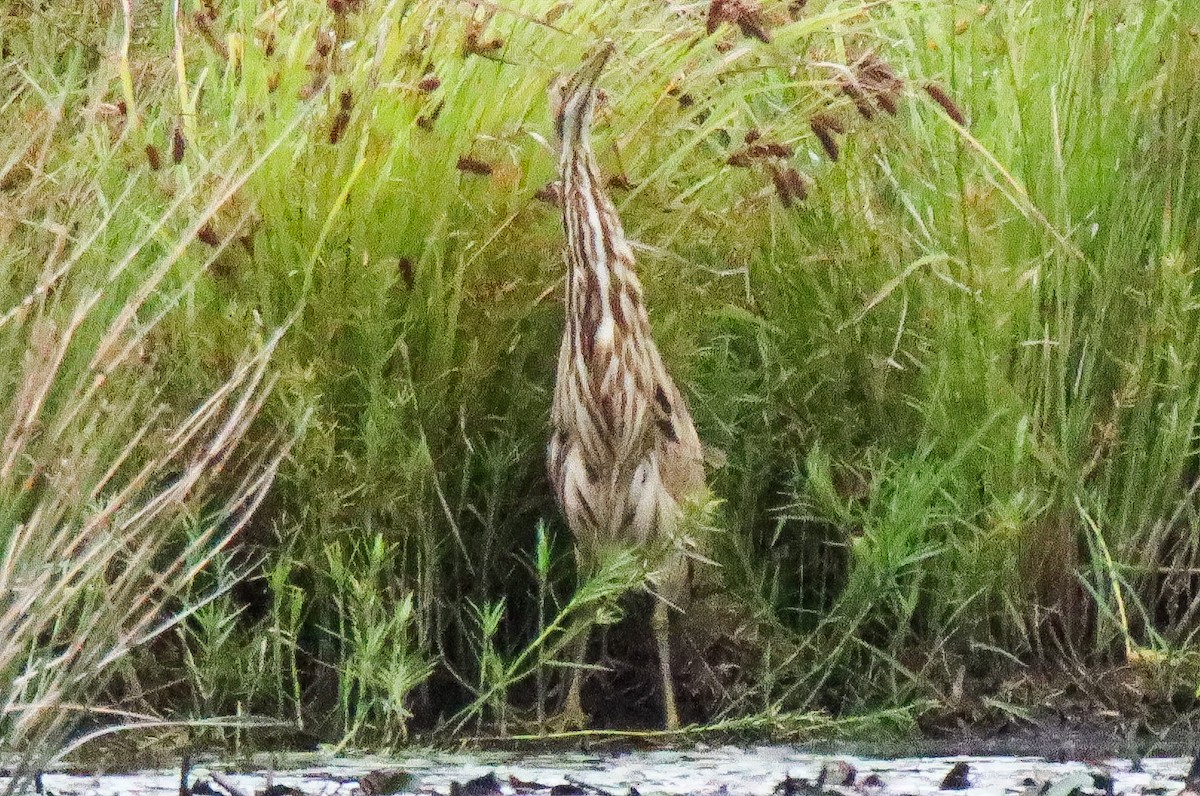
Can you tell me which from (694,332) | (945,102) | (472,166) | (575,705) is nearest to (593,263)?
(472,166)

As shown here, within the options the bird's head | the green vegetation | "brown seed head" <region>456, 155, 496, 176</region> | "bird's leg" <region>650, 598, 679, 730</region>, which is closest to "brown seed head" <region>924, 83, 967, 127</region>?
the green vegetation

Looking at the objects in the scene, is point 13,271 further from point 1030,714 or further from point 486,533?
point 1030,714

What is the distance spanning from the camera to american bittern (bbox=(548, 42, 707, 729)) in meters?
2.76

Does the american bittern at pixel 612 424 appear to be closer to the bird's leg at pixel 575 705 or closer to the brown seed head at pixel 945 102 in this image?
the bird's leg at pixel 575 705

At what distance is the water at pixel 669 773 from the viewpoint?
247cm

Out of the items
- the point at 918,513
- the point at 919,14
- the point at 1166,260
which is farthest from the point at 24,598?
the point at 919,14

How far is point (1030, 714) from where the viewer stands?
2.93 meters

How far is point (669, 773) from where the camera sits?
2.64 m

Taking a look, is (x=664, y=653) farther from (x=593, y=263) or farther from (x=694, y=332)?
(x=593, y=263)

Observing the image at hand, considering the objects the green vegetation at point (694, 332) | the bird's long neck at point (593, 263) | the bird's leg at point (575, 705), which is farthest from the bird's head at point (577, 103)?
the bird's leg at point (575, 705)

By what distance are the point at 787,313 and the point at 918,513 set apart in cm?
58

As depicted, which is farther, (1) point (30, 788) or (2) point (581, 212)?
(2) point (581, 212)

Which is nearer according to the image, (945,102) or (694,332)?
(945,102)

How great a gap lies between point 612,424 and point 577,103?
539 mm
